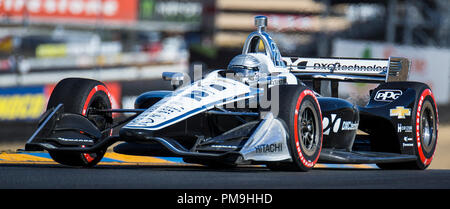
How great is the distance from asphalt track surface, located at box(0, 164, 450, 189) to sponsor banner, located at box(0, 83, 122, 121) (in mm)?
10186

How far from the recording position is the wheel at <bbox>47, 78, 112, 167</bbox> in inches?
300

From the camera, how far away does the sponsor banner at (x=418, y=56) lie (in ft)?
84.1

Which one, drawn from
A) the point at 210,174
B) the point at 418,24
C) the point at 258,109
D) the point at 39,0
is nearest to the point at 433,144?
the point at 258,109

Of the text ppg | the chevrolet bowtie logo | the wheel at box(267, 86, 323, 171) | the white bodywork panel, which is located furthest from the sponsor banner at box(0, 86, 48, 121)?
the wheel at box(267, 86, 323, 171)

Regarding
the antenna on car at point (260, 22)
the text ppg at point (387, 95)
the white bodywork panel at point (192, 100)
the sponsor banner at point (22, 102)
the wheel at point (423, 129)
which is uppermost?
the antenna on car at point (260, 22)

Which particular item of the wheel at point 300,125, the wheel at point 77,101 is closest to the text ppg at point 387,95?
the wheel at point 300,125

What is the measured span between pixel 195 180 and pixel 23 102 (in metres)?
12.8

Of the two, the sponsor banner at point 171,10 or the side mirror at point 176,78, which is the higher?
the side mirror at point 176,78

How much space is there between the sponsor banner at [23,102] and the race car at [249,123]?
29.0 ft

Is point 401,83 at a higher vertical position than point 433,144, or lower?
higher

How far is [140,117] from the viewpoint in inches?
276

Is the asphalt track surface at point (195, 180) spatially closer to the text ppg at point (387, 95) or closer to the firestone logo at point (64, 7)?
the text ppg at point (387, 95)
